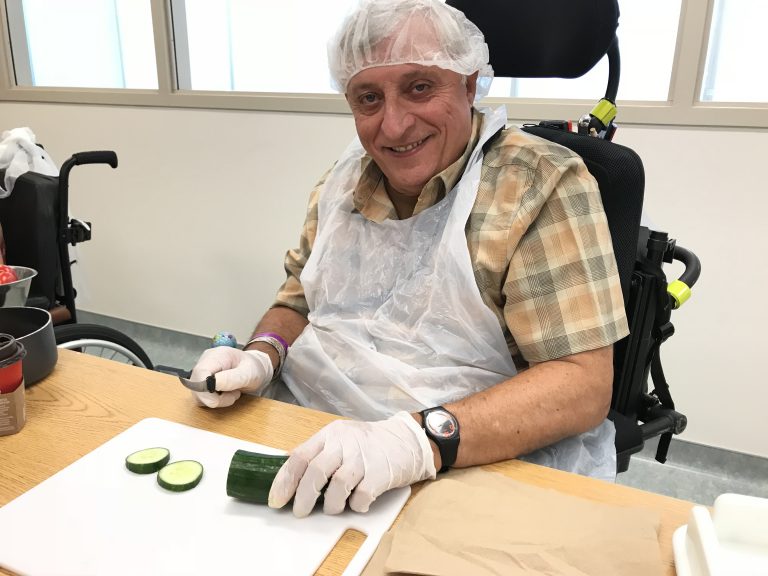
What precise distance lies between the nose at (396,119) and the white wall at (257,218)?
1092 mm

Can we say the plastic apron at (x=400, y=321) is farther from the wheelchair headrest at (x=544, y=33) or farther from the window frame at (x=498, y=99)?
the window frame at (x=498, y=99)

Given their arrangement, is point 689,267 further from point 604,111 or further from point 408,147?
point 408,147

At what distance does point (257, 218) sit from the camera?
256cm

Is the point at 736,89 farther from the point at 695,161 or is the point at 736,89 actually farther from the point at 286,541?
the point at 286,541

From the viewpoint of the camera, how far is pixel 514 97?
80.6 inches

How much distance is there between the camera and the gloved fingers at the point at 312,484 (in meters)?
0.69

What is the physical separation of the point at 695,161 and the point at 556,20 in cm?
98

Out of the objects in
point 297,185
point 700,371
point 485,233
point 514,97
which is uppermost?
point 514,97

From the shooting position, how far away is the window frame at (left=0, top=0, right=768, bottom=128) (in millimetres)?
1745

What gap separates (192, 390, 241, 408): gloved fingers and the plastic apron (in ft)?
0.62

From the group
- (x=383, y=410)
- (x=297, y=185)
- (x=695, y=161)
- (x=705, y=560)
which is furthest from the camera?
(x=297, y=185)

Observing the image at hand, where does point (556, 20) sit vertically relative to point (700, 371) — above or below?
above

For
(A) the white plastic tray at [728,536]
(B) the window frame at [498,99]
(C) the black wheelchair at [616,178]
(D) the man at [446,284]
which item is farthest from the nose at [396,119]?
(B) the window frame at [498,99]

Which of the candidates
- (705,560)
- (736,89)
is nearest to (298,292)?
(705,560)
